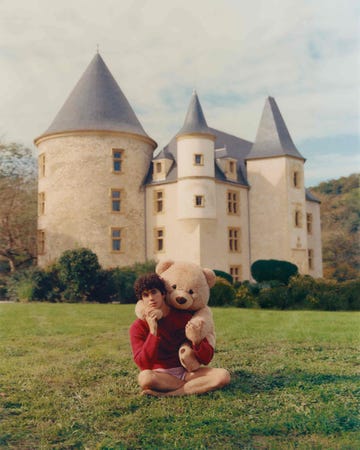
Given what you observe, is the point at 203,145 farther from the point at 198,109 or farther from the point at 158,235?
the point at 158,235

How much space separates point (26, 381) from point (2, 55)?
4.87 meters

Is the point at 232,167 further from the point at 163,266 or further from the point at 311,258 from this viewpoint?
the point at 163,266

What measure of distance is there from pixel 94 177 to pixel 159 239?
3953mm

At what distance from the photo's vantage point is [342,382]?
17.4 feet

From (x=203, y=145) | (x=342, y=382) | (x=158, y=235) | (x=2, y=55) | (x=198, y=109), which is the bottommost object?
(x=342, y=382)

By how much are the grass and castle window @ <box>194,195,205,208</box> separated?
1355cm

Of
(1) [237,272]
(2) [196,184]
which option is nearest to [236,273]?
(1) [237,272]

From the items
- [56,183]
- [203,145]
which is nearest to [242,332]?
[203,145]

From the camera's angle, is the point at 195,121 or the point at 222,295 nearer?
the point at 222,295

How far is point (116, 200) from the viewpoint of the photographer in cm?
2291

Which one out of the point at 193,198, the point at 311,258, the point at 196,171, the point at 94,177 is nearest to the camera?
the point at 193,198

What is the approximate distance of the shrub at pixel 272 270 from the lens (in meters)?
20.3

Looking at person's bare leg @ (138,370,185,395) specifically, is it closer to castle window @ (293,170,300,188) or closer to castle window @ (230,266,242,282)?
castle window @ (230,266,242,282)

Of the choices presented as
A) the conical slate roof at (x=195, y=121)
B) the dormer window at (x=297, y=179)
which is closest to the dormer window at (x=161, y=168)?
the conical slate roof at (x=195, y=121)
